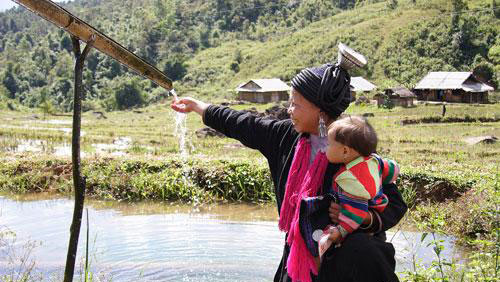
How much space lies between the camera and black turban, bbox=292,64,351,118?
2.47 m

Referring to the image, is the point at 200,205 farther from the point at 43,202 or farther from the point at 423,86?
the point at 423,86

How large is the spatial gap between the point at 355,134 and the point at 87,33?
4.51 feet

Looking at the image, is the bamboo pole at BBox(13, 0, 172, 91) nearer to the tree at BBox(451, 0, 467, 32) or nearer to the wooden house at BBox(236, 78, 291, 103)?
the wooden house at BBox(236, 78, 291, 103)

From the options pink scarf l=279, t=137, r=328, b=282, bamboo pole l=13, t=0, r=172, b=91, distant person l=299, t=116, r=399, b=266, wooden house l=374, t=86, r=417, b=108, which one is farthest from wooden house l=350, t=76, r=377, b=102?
distant person l=299, t=116, r=399, b=266

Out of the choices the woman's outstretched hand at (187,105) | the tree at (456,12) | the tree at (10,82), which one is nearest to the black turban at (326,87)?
the woman's outstretched hand at (187,105)

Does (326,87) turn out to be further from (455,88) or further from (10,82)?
(10,82)

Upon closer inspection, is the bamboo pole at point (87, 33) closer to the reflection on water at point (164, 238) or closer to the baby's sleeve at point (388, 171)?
the baby's sleeve at point (388, 171)

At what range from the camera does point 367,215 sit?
2355mm

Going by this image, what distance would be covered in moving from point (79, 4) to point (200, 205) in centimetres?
17731

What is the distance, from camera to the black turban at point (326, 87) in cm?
247

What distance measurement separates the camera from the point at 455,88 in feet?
131

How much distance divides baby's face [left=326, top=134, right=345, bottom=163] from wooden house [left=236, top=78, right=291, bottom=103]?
48.8m

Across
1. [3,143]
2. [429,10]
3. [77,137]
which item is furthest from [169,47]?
[77,137]

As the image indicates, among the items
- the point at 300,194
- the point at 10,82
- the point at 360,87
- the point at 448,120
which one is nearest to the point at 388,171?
the point at 300,194
